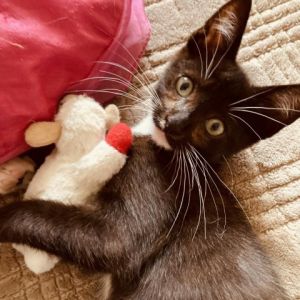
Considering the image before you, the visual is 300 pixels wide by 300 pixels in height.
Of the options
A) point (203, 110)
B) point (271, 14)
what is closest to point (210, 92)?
point (203, 110)

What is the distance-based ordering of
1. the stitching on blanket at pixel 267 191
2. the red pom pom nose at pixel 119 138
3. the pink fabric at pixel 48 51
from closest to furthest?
the pink fabric at pixel 48 51, the red pom pom nose at pixel 119 138, the stitching on blanket at pixel 267 191

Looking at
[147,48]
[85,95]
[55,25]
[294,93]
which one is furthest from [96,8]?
[294,93]

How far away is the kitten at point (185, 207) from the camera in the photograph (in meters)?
1.10

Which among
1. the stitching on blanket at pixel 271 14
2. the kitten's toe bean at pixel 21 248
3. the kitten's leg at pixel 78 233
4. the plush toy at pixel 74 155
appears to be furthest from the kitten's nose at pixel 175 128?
the stitching on blanket at pixel 271 14

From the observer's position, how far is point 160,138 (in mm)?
1184

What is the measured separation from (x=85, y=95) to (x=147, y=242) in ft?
1.27

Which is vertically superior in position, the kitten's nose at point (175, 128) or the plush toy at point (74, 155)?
the kitten's nose at point (175, 128)

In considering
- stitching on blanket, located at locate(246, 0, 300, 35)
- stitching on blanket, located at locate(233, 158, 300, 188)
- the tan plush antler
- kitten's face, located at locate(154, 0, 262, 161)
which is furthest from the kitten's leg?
stitching on blanket, located at locate(246, 0, 300, 35)

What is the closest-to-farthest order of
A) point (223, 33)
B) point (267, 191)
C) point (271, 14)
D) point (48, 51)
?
1. point (48, 51)
2. point (223, 33)
3. point (267, 191)
4. point (271, 14)

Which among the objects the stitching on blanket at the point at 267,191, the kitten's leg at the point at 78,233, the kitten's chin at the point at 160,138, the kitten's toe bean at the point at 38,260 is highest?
the kitten's chin at the point at 160,138

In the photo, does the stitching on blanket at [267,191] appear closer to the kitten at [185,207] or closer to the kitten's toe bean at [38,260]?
the kitten at [185,207]

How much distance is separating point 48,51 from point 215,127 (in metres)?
0.43

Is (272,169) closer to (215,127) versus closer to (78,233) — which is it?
(215,127)

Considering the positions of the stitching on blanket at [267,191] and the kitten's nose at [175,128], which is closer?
the kitten's nose at [175,128]
